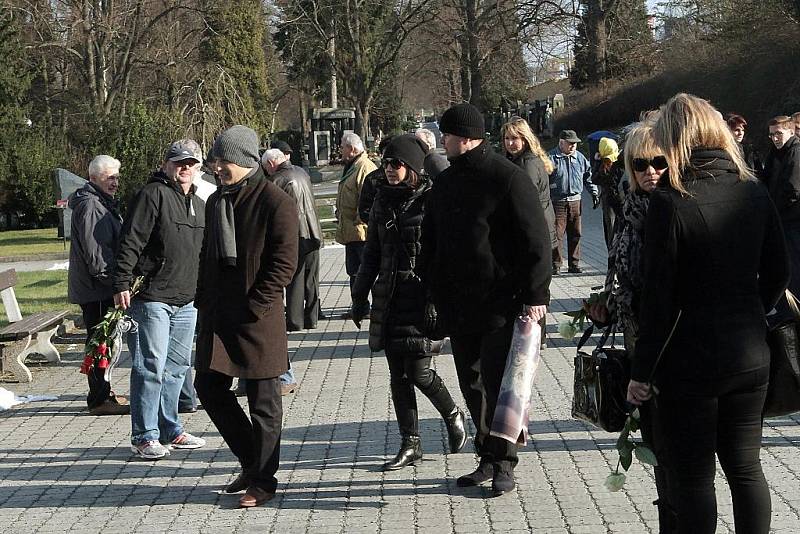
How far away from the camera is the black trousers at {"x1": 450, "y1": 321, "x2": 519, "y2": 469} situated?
544 cm

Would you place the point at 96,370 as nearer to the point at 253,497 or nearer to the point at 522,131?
the point at 253,497

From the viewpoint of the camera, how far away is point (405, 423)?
20.7ft

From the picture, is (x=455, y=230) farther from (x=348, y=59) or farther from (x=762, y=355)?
(x=348, y=59)

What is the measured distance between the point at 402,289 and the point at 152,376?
1.76m

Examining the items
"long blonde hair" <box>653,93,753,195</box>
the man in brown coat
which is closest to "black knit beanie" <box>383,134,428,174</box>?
the man in brown coat

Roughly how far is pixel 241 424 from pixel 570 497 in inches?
67.4

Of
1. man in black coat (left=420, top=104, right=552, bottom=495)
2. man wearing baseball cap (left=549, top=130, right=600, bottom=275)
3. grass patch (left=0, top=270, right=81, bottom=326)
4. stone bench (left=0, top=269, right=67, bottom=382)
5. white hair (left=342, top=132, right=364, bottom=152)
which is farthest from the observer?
man wearing baseball cap (left=549, top=130, right=600, bottom=275)

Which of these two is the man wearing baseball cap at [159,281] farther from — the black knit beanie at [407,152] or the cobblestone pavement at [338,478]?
the black knit beanie at [407,152]

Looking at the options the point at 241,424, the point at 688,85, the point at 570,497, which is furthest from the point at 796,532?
the point at 688,85

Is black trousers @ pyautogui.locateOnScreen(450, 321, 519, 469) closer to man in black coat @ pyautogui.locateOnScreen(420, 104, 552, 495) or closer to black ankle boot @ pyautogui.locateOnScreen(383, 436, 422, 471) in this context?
man in black coat @ pyautogui.locateOnScreen(420, 104, 552, 495)

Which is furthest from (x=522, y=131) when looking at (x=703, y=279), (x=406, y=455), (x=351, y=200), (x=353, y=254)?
(x=703, y=279)

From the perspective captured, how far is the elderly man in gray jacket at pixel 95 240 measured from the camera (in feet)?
25.3

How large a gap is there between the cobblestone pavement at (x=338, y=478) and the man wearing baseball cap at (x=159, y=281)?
23cm

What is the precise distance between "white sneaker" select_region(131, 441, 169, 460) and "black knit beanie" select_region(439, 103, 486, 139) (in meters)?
2.75
